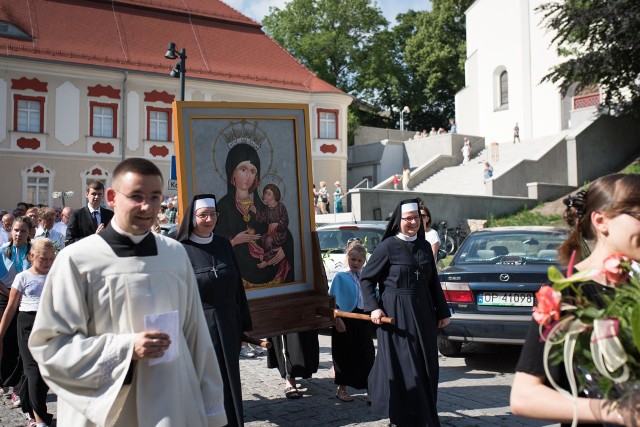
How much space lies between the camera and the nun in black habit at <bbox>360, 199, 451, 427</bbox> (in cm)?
577

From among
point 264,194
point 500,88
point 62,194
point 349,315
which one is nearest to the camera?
point 349,315

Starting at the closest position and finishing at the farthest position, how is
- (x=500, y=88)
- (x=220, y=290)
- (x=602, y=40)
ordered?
(x=220, y=290) < (x=602, y=40) < (x=500, y=88)

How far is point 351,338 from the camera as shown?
731 centimetres

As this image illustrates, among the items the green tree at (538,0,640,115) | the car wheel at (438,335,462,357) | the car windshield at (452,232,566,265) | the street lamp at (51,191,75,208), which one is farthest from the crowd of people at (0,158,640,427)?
the street lamp at (51,191,75,208)

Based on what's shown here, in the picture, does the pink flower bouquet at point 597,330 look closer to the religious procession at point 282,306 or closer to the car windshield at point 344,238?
the religious procession at point 282,306

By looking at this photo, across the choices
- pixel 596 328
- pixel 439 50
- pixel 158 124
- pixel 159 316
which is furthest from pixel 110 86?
pixel 596 328

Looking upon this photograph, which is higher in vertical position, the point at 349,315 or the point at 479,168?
the point at 479,168

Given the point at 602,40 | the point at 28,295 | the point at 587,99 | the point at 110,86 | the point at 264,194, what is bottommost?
the point at 28,295

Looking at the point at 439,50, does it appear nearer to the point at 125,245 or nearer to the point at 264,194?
the point at 264,194

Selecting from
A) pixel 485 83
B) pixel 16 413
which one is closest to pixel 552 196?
pixel 485 83

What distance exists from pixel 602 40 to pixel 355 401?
2335cm

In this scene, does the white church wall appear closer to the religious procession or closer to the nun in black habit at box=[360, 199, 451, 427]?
the religious procession

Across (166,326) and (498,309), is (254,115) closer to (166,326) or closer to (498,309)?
(166,326)

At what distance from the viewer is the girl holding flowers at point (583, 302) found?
2.08m
